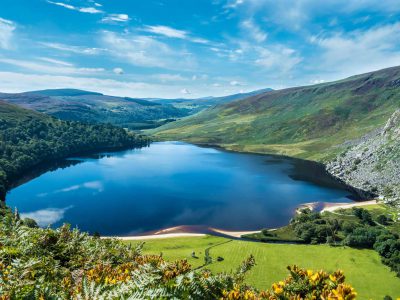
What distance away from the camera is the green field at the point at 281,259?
72.8 m

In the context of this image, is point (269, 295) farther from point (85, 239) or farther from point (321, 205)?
point (321, 205)

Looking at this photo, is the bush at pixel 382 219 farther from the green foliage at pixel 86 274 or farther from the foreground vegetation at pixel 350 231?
the green foliage at pixel 86 274

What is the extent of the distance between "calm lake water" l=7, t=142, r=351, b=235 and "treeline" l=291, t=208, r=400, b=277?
11.9 meters

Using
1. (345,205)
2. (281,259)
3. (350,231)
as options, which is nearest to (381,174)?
(345,205)

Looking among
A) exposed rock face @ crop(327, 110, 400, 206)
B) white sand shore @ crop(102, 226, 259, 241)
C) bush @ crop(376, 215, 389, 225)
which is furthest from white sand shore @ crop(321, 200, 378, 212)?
white sand shore @ crop(102, 226, 259, 241)

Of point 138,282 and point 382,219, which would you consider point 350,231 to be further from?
point 138,282

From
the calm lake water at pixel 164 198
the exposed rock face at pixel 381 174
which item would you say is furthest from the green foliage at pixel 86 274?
the exposed rock face at pixel 381 174

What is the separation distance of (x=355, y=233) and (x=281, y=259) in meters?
27.5

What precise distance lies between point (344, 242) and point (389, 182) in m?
89.6

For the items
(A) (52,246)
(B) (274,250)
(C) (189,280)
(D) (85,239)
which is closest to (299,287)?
(C) (189,280)

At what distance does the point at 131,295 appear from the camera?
8164mm

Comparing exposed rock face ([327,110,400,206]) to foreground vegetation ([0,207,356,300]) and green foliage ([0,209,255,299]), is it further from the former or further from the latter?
foreground vegetation ([0,207,356,300])

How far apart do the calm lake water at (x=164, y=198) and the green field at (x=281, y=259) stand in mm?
18007

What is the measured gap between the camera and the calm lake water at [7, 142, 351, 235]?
116 m
